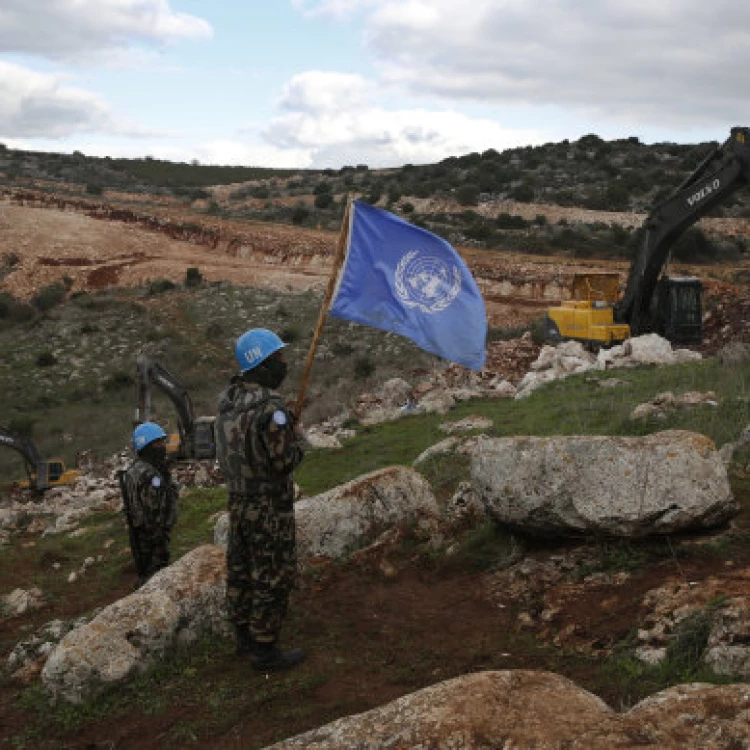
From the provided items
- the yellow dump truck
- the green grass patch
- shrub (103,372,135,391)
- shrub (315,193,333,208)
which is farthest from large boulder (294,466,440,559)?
shrub (315,193,333,208)

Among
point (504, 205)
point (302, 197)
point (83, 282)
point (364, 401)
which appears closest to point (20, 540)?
point (364, 401)

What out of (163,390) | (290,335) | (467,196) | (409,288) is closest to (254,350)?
(409,288)

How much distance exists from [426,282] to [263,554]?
7.84 ft

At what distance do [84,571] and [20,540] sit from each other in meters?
3.59

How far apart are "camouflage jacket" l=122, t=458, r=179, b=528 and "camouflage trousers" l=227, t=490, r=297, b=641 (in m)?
1.83

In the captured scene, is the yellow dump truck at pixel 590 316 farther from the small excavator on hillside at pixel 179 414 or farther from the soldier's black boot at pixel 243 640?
the soldier's black boot at pixel 243 640

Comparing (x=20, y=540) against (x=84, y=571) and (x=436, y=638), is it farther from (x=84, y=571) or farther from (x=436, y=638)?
(x=436, y=638)

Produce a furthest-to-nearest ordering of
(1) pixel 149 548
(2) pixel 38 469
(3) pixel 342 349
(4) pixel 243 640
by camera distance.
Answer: (3) pixel 342 349, (2) pixel 38 469, (1) pixel 149 548, (4) pixel 243 640

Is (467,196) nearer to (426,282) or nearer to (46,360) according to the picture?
(46,360)

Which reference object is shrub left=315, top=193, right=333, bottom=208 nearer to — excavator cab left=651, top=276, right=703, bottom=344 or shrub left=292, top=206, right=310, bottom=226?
shrub left=292, top=206, right=310, bottom=226

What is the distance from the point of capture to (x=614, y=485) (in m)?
5.65

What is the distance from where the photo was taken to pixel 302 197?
5881cm

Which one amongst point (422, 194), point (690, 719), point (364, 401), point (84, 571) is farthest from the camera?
point (422, 194)

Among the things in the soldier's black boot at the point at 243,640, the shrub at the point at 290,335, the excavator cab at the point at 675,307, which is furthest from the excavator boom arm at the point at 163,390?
the soldier's black boot at the point at 243,640
